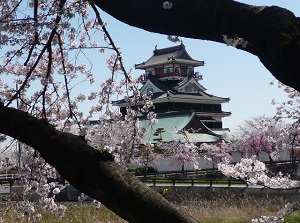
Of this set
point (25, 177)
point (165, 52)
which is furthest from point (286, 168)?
→ point (165, 52)

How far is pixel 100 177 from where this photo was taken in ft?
6.11

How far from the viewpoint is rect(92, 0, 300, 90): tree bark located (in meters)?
1.61

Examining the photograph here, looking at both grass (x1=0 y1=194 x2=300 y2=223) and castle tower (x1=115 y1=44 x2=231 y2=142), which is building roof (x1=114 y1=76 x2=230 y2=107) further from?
grass (x1=0 y1=194 x2=300 y2=223)

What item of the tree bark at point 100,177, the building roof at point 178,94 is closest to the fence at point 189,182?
the building roof at point 178,94

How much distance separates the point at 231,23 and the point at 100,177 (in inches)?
32.0

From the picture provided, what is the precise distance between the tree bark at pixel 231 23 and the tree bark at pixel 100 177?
614 millimetres

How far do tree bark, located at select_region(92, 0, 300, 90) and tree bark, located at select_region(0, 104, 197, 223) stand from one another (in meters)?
0.61

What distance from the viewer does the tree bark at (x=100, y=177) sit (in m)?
1.76

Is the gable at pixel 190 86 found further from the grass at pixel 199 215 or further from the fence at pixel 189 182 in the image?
the grass at pixel 199 215

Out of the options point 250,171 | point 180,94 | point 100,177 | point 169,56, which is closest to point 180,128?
point 180,94

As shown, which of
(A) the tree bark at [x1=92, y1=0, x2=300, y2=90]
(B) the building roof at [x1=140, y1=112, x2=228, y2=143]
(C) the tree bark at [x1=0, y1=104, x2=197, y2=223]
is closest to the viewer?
(A) the tree bark at [x1=92, y1=0, x2=300, y2=90]

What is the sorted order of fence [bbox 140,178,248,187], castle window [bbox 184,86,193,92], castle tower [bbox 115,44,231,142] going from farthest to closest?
castle window [bbox 184,86,193,92] → castle tower [bbox 115,44,231,142] → fence [bbox 140,178,248,187]

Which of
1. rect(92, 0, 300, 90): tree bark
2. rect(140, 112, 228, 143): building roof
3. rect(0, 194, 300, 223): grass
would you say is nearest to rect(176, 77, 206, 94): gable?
rect(140, 112, 228, 143): building roof

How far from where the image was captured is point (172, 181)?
2161 cm
